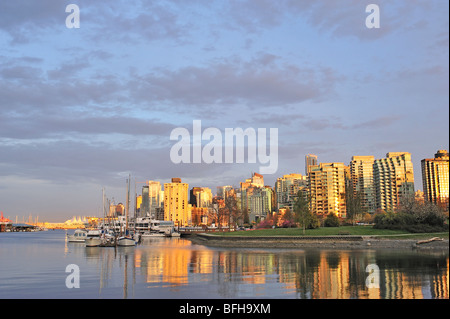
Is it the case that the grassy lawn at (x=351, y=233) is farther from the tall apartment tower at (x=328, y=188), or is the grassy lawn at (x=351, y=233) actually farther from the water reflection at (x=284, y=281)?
the tall apartment tower at (x=328, y=188)

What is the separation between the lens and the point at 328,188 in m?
188

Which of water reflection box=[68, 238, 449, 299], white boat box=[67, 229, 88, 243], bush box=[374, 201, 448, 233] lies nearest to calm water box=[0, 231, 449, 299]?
water reflection box=[68, 238, 449, 299]

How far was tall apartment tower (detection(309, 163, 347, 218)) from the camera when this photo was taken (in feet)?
612

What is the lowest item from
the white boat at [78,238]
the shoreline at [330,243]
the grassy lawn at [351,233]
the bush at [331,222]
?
the white boat at [78,238]

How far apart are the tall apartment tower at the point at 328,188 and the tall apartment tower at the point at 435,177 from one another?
35.5 meters

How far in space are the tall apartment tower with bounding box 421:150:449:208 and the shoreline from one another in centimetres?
11142

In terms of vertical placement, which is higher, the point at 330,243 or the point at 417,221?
the point at 417,221

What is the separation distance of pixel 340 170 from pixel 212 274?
166 meters

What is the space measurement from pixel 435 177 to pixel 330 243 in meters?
125

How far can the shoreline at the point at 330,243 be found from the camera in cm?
5992
